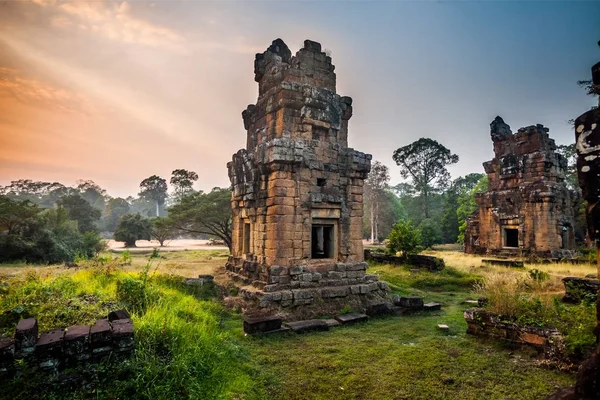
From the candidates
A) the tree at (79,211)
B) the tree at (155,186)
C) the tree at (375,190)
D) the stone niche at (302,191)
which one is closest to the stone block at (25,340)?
the stone niche at (302,191)

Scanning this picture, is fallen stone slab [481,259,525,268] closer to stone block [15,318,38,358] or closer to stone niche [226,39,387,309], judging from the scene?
stone niche [226,39,387,309]

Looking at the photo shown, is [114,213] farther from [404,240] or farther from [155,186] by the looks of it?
[404,240]

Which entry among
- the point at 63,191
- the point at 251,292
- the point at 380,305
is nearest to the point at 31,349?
the point at 251,292

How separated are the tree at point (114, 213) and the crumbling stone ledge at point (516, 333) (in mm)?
68647

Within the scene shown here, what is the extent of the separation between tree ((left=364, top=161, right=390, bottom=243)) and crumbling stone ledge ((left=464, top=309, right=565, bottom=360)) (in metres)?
39.5

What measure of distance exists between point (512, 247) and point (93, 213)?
145 ft

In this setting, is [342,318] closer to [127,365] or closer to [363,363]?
[363,363]

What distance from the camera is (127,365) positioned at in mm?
3521

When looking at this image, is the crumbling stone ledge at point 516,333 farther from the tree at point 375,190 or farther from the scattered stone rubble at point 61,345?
the tree at point 375,190

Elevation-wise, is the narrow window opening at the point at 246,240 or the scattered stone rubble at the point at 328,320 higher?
the narrow window opening at the point at 246,240

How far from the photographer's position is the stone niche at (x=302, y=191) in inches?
336

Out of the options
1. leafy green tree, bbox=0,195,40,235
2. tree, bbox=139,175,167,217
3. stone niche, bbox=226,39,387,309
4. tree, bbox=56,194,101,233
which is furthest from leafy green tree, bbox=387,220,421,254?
tree, bbox=139,175,167,217

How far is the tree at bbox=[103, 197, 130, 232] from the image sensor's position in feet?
209

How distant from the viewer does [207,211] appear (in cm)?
2467
